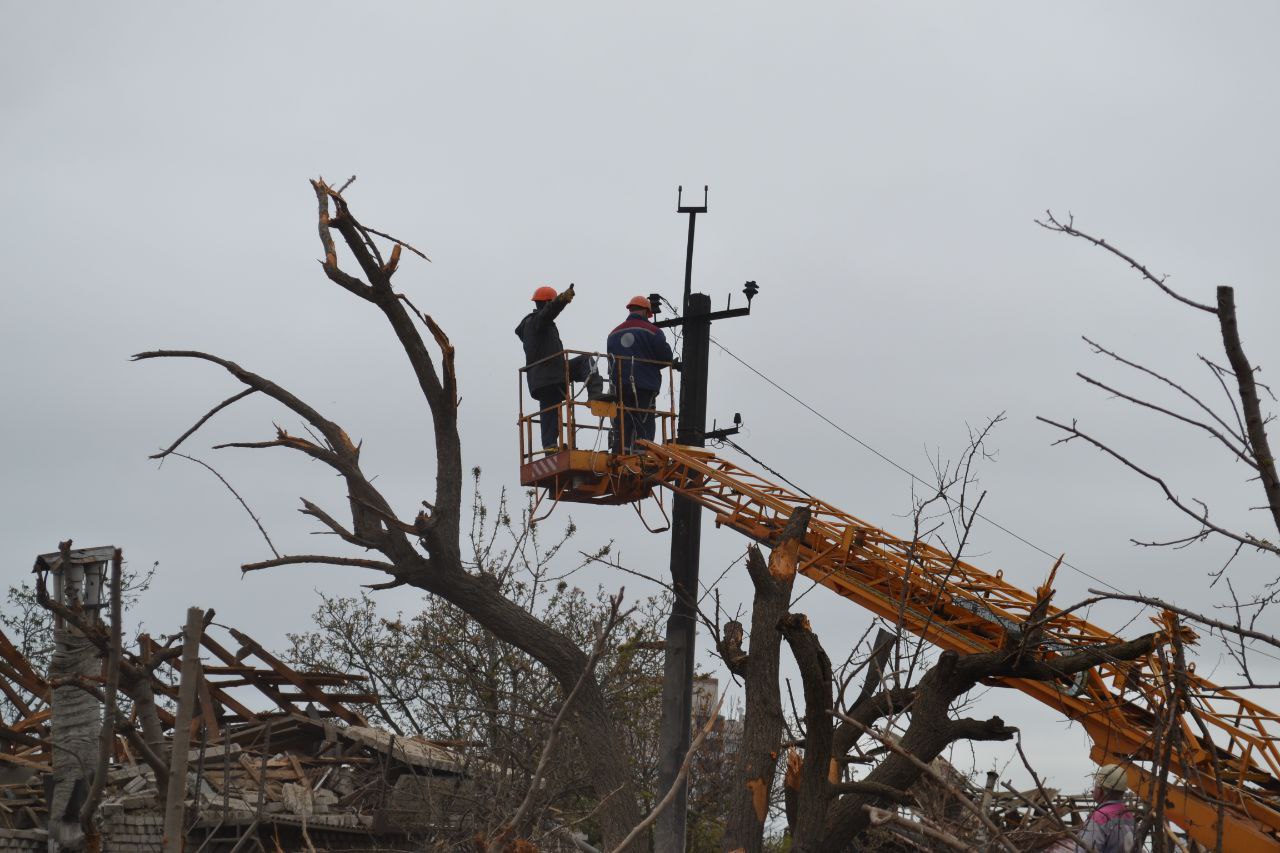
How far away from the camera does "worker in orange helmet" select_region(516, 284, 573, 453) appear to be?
14.0 meters

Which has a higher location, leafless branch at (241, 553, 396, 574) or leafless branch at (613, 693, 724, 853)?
leafless branch at (241, 553, 396, 574)

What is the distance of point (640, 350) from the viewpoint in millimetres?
14031

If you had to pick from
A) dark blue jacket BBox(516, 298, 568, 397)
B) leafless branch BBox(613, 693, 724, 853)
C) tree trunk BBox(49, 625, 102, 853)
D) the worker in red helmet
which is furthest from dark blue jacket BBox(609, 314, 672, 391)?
leafless branch BBox(613, 693, 724, 853)

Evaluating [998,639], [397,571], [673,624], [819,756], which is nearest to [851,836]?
[819,756]

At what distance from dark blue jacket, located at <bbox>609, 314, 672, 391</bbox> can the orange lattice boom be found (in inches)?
20.1

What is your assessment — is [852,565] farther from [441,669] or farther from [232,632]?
[441,669]

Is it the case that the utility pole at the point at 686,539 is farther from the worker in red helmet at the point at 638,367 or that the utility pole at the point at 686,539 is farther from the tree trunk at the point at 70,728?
the tree trunk at the point at 70,728

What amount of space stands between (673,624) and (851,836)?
5.21 meters

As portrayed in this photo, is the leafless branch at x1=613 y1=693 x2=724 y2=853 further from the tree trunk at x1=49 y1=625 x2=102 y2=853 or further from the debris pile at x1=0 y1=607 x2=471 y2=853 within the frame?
the debris pile at x1=0 y1=607 x2=471 y2=853

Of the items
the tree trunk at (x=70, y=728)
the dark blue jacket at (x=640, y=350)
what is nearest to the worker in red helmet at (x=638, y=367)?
the dark blue jacket at (x=640, y=350)

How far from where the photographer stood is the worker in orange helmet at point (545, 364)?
45.9 feet

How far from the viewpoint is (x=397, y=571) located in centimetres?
1299

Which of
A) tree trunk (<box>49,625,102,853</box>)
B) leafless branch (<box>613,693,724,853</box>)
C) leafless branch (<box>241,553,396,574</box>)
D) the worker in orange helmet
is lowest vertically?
leafless branch (<box>613,693,724,853</box>)

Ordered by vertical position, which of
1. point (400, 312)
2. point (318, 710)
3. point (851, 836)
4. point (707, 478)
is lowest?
point (851, 836)
